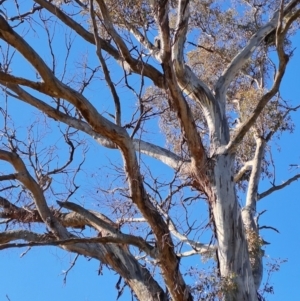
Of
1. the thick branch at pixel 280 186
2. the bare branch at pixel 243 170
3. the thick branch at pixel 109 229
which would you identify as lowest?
the thick branch at pixel 109 229

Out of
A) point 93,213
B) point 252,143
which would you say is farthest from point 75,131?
point 252,143

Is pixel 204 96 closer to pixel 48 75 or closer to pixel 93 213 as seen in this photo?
pixel 93 213

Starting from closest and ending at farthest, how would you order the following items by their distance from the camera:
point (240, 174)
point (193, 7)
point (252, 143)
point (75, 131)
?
point (75, 131) < point (240, 174) < point (252, 143) < point (193, 7)

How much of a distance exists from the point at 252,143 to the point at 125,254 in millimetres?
4041

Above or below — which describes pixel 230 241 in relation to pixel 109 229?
above

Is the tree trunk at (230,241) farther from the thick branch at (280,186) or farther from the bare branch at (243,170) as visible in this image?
the bare branch at (243,170)

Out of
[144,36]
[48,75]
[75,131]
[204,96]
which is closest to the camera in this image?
[48,75]

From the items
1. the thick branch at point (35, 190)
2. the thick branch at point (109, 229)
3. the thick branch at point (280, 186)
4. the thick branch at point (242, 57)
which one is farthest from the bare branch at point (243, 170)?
the thick branch at point (35, 190)

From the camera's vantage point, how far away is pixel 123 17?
23.2 ft

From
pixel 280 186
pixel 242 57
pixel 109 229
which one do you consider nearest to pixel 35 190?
pixel 109 229

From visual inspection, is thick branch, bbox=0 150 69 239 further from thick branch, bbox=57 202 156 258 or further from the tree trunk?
the tree trunk

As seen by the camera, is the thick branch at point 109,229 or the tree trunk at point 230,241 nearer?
the thick branch at point 109,229

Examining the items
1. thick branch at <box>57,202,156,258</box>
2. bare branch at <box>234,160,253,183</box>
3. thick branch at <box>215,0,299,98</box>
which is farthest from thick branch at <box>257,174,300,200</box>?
Answer: thick branch at <box>57,202,156,258</box>

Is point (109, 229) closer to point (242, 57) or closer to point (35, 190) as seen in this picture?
point (35, 190)
